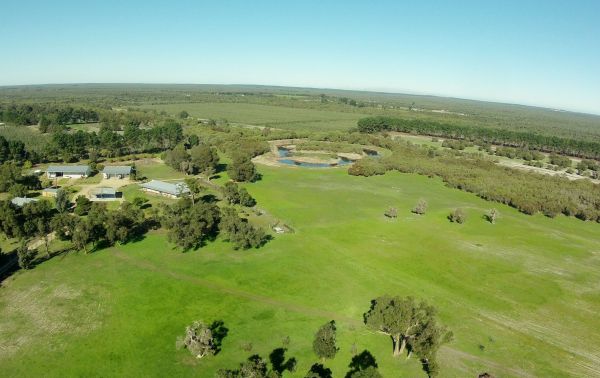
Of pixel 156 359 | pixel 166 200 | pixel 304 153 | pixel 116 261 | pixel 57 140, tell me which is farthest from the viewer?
pixel 304 153

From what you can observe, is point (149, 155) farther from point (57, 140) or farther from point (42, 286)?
point (42, 286)

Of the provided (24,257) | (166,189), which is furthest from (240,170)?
(24,257)

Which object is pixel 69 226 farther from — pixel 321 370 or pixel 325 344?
pixel 321 370

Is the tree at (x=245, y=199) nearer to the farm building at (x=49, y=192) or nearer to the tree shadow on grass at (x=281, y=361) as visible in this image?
the farm building at (x=49, y=192)

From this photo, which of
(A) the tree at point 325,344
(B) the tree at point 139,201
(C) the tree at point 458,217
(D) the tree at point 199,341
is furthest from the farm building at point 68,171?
(C) the tree at point 458,217

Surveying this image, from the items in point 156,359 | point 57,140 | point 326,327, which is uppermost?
point 57,140

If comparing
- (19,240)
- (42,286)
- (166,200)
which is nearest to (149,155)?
(166,200)
